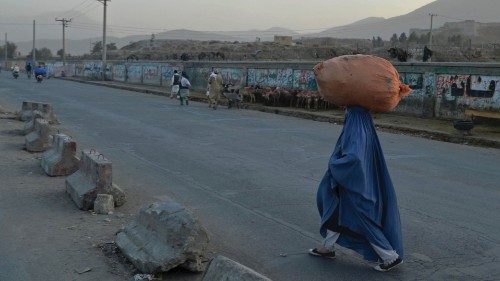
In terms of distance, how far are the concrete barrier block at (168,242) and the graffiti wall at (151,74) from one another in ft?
135

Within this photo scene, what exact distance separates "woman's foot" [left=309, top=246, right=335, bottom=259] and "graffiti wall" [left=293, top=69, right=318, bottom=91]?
21.6 meters

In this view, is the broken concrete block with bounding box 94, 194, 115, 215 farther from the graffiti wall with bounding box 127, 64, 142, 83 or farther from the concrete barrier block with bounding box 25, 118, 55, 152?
the graffiti wall with bounding box 127, 64, 142, 83

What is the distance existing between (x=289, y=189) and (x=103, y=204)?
112 inches

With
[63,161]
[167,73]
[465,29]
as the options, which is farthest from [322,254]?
[465,29]

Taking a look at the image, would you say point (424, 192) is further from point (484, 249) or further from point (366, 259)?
point (366, 259)

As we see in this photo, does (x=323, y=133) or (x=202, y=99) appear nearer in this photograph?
(x=323, y=133)

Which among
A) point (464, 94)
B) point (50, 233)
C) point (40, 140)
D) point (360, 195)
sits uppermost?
point (464, 94)

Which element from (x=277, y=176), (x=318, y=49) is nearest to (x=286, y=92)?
(x=277, y=176)

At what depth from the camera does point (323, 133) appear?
1689cm

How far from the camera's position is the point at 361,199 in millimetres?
5133

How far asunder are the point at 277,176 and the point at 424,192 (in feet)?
7.64

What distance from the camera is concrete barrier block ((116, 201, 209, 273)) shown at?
5059 mm

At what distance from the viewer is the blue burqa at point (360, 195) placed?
513cm

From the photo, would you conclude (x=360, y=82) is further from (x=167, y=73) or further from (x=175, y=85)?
(x=167, y=73)
